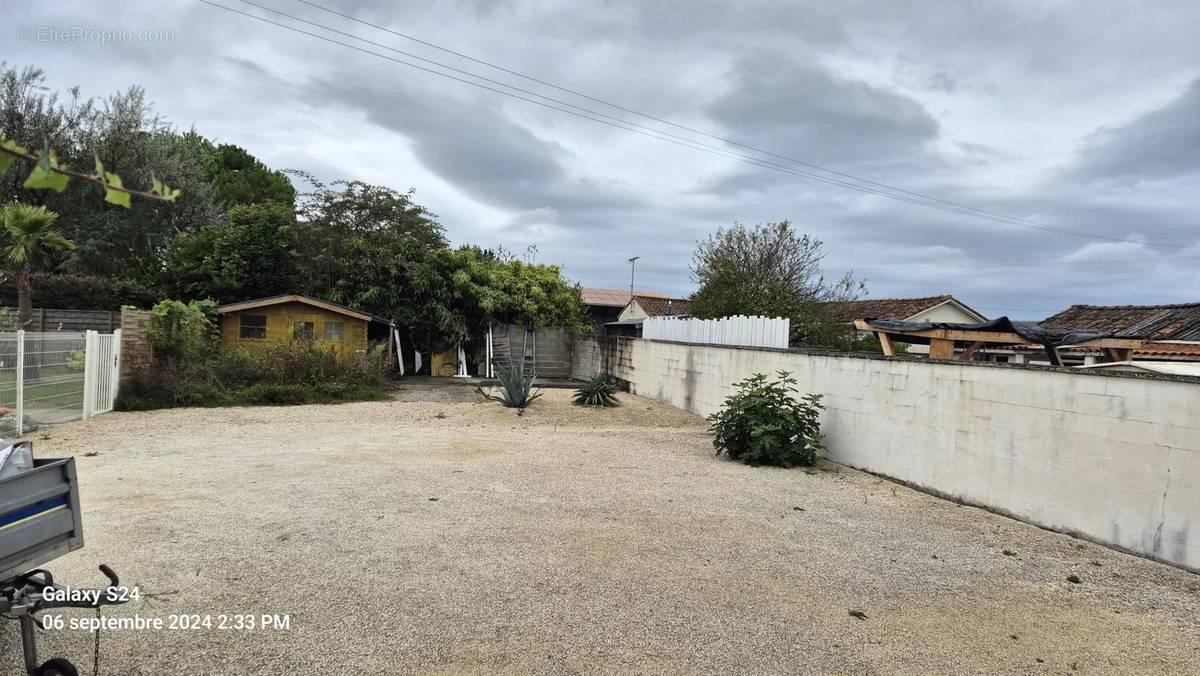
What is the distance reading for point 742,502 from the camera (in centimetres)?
595

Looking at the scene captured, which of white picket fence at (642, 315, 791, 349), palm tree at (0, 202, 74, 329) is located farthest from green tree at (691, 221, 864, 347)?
palm tree at (0, 202, 74, 329)

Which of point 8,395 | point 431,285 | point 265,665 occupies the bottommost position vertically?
point 265,665

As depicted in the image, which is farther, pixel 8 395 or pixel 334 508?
pixel 8 395

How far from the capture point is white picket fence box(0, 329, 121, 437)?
8570 millimetres

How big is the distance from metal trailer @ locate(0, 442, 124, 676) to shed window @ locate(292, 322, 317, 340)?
50.8 ft

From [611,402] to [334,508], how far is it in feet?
26.5

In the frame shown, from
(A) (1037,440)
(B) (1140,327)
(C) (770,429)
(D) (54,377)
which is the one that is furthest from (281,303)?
(B) (1140,327)

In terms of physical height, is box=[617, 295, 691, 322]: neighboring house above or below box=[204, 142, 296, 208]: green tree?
below

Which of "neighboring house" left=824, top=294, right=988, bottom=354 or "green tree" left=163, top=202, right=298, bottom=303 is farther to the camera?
"neighboring house" left=824, top=294, right=988, bottom=354

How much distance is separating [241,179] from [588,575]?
3340cm

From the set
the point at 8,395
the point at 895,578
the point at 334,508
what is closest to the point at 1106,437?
the point at 895,578

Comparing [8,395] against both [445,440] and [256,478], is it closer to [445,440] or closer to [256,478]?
[256,478]

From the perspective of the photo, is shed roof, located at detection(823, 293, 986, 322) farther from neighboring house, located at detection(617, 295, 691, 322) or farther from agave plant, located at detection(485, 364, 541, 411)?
agave plant, located at detection(485, 364, 541, 411)

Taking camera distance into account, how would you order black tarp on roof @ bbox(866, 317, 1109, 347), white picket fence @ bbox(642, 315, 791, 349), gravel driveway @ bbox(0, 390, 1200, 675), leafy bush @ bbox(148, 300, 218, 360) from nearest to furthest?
gravel driveway @ bbox(0, 390, 1200, 675)
black tarp on roof @ bbox(866, 317, 1109, 347)
white picket fence @ bbox(642, 315, 791, 349)
leafy bush @ bbox(148, 300, 218, 360)
